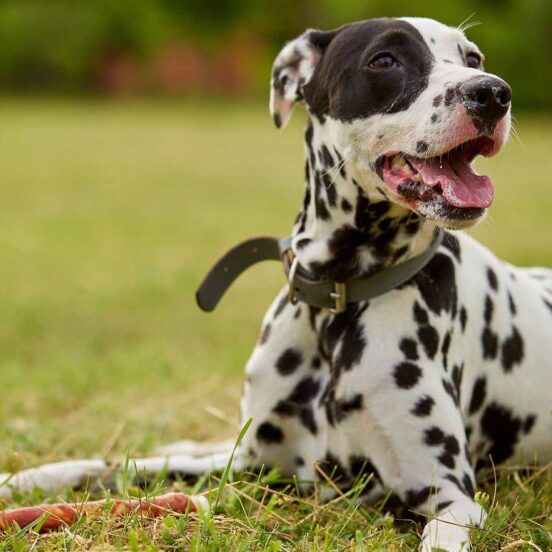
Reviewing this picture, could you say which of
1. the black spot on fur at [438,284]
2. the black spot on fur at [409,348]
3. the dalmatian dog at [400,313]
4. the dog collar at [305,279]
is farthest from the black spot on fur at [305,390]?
the black spot on fur at [438,284]

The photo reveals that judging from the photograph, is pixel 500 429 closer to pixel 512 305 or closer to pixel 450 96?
pixel 512 305

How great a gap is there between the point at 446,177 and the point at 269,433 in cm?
111

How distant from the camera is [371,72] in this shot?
10.7 ft

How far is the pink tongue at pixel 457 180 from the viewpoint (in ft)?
9.90

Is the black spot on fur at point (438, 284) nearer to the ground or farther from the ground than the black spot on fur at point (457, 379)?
farther from the ground

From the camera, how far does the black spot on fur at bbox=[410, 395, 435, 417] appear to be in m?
3.17

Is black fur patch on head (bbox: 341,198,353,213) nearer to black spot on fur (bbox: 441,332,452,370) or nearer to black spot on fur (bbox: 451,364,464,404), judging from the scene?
black spot on fur (bbox: 441,332,452,370)

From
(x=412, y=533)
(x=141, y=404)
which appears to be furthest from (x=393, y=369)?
(x=141, y=404)

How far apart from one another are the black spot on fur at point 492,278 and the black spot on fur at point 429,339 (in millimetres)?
437

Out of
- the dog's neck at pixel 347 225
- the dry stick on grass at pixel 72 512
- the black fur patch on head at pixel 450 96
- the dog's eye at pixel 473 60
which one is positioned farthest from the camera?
the dog's eye at pixel 473 60

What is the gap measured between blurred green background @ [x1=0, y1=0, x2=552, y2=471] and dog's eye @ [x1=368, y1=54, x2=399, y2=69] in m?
0.82

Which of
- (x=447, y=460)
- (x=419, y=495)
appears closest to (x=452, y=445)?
(x=447, y=460)

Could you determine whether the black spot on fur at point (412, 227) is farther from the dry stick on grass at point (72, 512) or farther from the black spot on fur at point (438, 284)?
the dry stick on grass at point (72, 512)

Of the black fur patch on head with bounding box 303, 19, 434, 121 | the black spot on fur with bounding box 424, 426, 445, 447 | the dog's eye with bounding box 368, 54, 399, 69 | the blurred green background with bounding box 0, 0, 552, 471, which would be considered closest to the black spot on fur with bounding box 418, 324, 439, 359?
the black spot on fur with bounding box 424, 426, 445, 447
